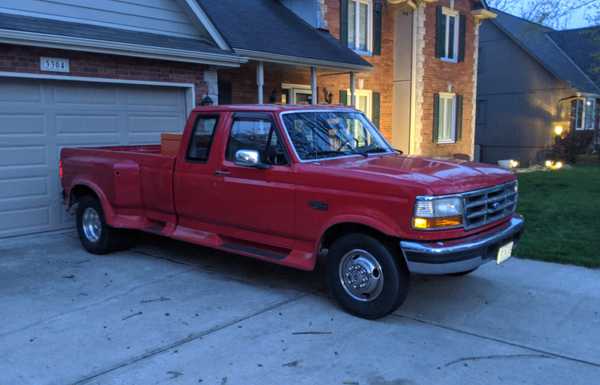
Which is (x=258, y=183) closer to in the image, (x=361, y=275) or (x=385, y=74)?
(x=361, y=275)

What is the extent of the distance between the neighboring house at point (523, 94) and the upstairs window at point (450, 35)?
24.1 feet

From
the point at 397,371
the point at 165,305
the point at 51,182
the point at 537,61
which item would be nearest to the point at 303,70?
the point at 51,182

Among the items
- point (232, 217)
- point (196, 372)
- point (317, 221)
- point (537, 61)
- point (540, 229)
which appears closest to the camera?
point (196, 372)

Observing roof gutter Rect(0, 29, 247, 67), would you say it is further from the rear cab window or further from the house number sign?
the rear cab window

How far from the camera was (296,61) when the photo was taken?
12.0 metres

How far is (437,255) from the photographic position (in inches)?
183

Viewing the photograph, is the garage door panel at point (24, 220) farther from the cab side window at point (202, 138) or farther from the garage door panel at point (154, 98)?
the cab side window at point (202, 138)

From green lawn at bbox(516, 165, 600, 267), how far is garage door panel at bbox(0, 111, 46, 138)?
7136 millimetres

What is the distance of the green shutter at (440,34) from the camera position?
715 inches

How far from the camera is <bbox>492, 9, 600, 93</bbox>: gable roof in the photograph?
25281 millimetres

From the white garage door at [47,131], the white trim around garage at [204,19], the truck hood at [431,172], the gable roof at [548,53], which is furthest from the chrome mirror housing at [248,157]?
the gable roof at [548,53]

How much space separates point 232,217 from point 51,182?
4196 millimetres

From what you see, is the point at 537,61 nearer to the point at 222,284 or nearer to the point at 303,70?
the point at 303,70

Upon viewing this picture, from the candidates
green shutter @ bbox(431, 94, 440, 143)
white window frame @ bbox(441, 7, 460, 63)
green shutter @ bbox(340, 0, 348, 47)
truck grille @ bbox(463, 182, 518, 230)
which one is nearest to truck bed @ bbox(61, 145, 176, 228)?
truck grille @ bbox(463, 182, 518, 230)
